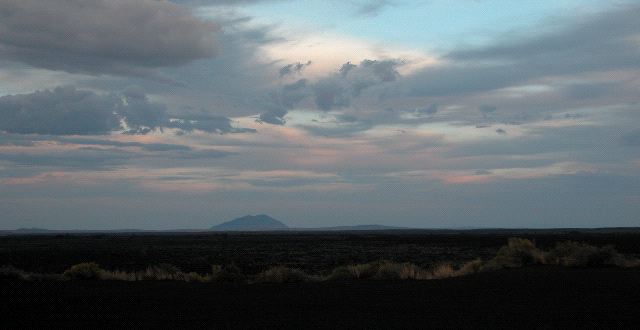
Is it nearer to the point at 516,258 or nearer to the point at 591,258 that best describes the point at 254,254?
the point at 516,258

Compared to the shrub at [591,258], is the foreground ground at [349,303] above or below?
below

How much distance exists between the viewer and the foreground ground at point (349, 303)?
40.8 ft

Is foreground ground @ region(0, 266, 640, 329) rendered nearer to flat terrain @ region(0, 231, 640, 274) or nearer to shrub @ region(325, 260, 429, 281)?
shrub @ region(325, 260, 429, 281)

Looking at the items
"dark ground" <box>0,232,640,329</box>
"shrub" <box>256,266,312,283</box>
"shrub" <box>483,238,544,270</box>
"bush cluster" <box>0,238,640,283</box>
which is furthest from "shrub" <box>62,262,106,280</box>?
"shrub" <box>483,238,544,270</box>

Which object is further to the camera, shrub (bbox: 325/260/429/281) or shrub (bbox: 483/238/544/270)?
shrub (bbox: 483/238/544/270)

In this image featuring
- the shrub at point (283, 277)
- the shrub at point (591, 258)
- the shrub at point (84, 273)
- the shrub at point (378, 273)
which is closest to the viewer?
the shrub at point (591, 258)

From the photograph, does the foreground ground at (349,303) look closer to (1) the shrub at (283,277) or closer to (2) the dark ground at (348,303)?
(2) the dark ground at (348,303)

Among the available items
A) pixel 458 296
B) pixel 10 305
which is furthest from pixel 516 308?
pixel 10 305

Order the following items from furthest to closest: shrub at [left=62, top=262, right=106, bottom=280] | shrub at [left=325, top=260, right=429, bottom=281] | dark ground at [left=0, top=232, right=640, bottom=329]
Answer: shrub at [left=62, top=262, right=106, bottom=280] < shrub at [left=325, top=260, right=429, bottom=281] < dark ground at [left=0, top=232, right=640, bottom=329]

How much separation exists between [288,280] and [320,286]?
116 inches

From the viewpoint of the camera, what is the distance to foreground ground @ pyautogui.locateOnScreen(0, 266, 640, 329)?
1245 cm

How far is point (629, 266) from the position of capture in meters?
21.5

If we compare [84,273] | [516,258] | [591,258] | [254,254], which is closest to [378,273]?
[516,258]

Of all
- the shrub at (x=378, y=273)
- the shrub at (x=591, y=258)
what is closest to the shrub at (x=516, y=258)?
the shrub at (x=591, y=258)
